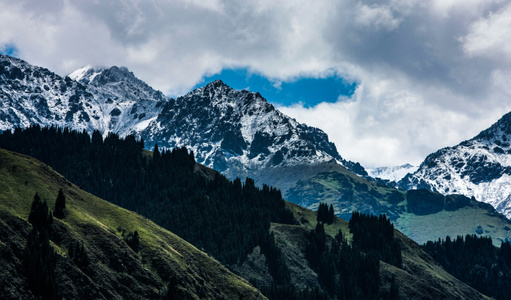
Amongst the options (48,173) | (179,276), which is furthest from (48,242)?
(48,173)

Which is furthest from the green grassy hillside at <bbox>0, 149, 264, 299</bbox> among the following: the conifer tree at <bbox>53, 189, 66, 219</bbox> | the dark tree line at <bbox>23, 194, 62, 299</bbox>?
the conifer tree at <bbox>53, 189, 66, 219</bbox>

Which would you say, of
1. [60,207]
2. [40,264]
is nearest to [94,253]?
[60,207]

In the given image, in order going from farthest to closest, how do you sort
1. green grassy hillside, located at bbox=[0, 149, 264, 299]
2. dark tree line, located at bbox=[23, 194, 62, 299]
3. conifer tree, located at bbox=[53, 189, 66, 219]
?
conifer tree, located at bbox=[53, 189, 66, 219], green grassy hillside, located at bbox=[0, 149, 264, 299], dark tree line, located at bbox=[23, 194, 62, 299]

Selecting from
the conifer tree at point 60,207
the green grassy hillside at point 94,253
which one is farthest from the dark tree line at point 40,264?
the conifer tree at point 60,207

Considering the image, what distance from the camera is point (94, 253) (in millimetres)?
152250

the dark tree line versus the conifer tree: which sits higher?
the conifer tree

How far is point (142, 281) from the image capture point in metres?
159

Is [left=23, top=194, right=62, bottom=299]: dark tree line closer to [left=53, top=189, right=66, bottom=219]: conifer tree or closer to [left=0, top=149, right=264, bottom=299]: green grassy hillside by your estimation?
[left=0, top=149, right=264, bottom=299]: green grassy hillside

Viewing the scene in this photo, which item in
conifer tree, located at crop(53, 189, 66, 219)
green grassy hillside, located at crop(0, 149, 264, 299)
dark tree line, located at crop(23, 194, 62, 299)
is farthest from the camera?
conifer tree, located at crop(53, 189, 66, 219)

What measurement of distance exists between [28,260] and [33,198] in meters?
38.3

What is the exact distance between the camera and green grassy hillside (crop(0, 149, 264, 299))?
134 m

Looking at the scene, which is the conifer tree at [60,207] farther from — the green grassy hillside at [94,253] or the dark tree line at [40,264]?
the dark tree line at [40,264]

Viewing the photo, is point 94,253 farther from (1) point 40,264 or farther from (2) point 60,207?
(1) point 40,264

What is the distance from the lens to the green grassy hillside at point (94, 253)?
134m
